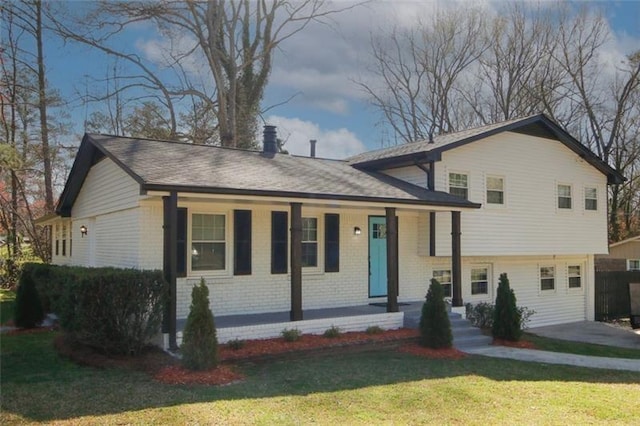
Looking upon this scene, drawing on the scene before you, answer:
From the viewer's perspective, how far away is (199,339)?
7.56 meters

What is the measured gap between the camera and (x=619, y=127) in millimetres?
27469

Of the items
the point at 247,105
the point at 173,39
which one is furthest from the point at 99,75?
the point at 247,105

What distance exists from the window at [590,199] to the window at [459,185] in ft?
17.6

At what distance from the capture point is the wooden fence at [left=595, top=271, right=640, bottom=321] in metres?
18.1

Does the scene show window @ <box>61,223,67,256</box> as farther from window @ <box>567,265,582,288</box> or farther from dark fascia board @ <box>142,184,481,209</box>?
window @ <box>567,265,582,288</box>

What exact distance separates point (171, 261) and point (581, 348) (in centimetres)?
929

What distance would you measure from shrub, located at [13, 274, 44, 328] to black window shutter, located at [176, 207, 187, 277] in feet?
13.2

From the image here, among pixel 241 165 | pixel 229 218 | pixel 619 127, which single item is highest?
pixel 619 127

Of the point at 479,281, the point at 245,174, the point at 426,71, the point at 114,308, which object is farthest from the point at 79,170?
the point at 426,71

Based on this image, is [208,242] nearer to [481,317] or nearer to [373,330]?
[373,330]

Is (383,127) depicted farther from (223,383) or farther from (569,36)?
(223,383)

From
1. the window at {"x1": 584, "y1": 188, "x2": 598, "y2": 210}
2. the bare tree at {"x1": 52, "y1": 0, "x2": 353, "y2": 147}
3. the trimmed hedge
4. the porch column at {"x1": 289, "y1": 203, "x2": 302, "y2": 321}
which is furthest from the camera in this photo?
the bare tree at {"x1": 52, "y1": 0, "x2": 353, "y2": 147}

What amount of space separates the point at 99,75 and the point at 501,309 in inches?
763

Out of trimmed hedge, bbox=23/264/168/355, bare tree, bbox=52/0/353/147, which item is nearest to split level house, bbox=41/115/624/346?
trimmed hedge, bbox=23/264/168/355
